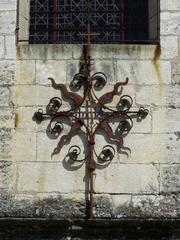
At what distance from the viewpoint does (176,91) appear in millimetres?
6766

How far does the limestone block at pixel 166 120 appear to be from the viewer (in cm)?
669

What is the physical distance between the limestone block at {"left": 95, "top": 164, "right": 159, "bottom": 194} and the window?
4.16 ft

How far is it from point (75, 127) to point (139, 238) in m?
1.08

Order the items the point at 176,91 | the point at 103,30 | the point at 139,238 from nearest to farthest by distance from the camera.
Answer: the point at 139,238 → the point at 176,91 → the point at 103,30

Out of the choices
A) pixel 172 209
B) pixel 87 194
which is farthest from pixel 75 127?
pixel 172 209

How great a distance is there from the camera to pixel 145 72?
6812mm

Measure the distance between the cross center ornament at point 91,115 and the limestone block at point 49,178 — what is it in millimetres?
105

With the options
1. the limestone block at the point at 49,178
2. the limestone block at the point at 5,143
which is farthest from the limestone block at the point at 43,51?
the limestone block at the point at 49,178

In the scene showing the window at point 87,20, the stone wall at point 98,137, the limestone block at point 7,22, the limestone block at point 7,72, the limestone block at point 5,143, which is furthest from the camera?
the window at point 87,20

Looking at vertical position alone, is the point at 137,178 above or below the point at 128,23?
below

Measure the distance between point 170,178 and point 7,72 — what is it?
5.44ft

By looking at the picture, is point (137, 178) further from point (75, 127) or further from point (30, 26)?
point (30, 26)

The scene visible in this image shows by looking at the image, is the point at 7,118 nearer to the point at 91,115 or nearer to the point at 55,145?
the point at 55,145

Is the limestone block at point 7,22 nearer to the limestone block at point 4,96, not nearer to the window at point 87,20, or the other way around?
the window at point 87,20
